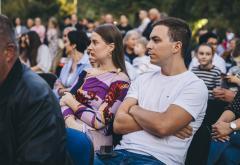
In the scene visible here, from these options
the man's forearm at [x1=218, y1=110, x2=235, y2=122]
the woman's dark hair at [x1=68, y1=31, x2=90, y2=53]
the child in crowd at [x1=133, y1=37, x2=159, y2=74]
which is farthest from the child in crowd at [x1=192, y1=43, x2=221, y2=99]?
the man's forearm at [x1=218, y1=110, x2=235, y2=122]

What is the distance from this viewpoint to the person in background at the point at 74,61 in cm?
646

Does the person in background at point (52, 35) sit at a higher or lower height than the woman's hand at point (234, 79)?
lower

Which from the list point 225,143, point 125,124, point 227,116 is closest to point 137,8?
point 227,116

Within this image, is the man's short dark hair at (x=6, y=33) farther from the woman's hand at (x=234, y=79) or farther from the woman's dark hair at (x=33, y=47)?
the woman's dark hair at (x=33, y=47)

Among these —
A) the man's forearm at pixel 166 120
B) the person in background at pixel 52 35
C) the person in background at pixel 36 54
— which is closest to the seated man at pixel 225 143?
the man's forearm at pixel 166 120

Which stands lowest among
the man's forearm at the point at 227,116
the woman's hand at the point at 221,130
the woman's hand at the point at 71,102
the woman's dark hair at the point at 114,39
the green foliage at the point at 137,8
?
the green foliage at the point at 137,8

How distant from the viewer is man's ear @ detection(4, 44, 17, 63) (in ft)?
8.07

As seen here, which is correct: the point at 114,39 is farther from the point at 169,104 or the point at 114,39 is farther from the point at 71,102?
the point at 169,104

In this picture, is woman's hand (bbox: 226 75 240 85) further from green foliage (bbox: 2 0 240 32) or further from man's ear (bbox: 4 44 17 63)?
green foliage (bbox: 2 0 240 32)

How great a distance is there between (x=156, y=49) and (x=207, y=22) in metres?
20.6

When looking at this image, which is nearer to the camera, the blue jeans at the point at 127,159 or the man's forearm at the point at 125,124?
the blue jeans at the point at 127,159

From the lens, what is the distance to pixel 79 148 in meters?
3.19

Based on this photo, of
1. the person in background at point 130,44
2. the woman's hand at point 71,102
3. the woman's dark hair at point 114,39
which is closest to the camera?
the woman's hand at point 71,102

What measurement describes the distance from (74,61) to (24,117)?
4.28m
